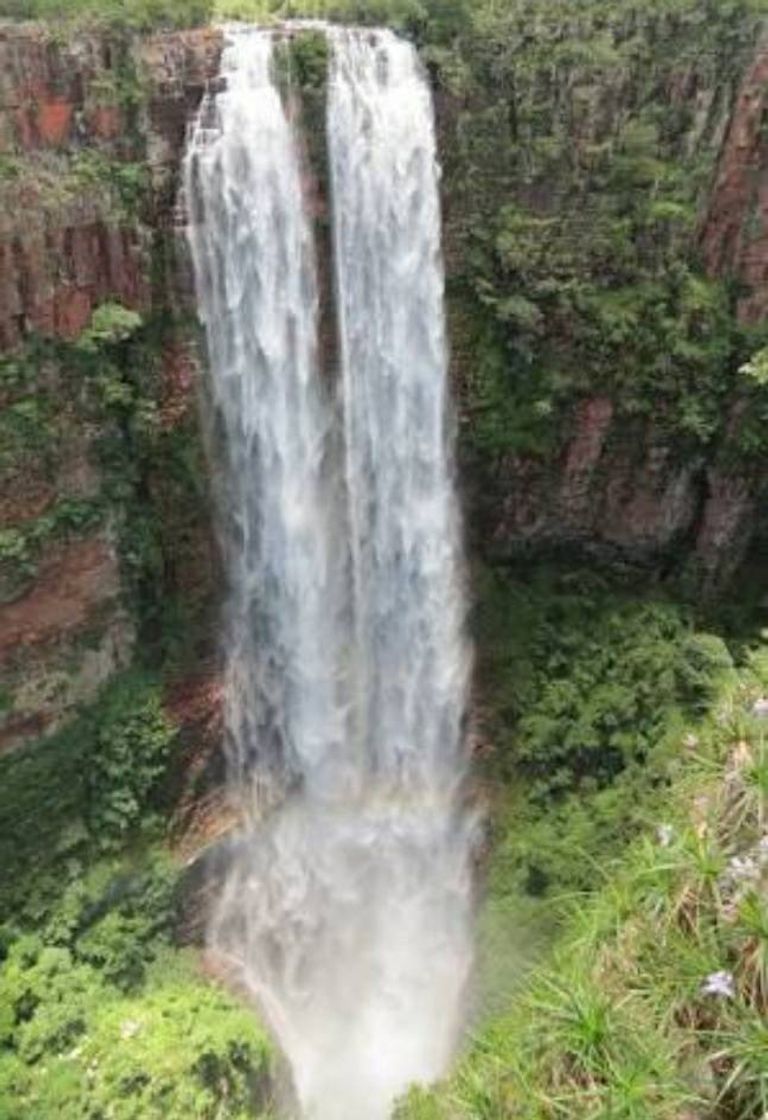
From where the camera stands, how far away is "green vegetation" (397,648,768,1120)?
4191 mm

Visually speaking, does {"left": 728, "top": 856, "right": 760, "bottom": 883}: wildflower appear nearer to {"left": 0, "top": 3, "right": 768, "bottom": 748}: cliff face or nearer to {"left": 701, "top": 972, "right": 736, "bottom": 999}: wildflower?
{"left": 701, "top": 972, "right": 736, "bottom": 999}: wildflower

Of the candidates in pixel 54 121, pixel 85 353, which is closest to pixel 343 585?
pixel 85 353

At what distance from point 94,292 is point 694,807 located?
26.2ft

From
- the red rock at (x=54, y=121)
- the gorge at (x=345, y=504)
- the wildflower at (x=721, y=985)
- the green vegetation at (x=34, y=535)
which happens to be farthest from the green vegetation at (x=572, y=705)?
the wildflower at (x=721, y=985)

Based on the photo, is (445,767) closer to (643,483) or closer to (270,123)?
(643,483)

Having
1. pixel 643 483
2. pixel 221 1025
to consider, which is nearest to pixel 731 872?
pixel 221 1025

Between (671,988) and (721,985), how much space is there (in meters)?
0.44

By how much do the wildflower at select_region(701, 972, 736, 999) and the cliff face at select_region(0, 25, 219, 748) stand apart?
7.99 meters

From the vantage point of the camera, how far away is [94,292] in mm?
10633

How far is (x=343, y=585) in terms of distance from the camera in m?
12.8

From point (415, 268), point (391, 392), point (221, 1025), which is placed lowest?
point (221, 1025)

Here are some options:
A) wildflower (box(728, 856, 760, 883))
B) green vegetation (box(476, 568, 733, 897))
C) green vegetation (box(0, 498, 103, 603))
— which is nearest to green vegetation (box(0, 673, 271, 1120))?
green vegetation (box(0, 498, 103, 603))

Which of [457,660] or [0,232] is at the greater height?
[0,232]

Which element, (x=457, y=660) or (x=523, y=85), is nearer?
(x=523, y=85)
